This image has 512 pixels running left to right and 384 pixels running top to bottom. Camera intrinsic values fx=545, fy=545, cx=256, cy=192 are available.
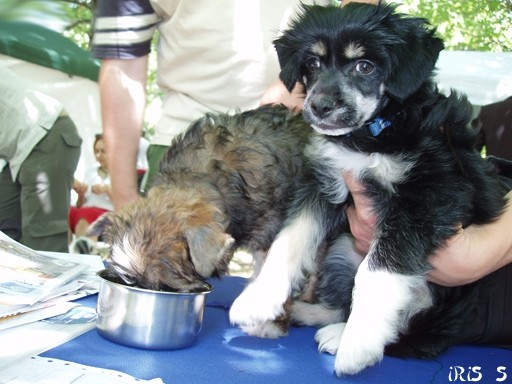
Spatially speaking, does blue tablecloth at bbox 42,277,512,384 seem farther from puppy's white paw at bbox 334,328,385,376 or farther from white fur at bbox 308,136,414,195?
white fur at bbox 308,136,414,195

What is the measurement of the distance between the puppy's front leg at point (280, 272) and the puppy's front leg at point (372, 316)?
1.03 ft

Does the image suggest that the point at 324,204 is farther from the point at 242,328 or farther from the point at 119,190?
the point at 119,190

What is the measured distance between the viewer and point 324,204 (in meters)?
2.45

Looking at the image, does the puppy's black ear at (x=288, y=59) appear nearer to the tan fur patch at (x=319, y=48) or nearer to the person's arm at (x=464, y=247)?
the tan fur patch at (x=319, y=48)

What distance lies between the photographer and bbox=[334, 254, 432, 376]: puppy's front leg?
1.87m

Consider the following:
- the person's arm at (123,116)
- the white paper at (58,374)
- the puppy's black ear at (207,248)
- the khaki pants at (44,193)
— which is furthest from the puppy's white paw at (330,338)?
the khaki pants at (44,193)

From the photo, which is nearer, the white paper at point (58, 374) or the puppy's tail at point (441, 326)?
the white paper at point (58, 374)

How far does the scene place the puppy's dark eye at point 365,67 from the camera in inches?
86.4

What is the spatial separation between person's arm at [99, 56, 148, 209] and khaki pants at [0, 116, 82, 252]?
72.5 inches

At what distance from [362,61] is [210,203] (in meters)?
0.84

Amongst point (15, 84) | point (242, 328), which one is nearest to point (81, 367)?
point (242, 328)

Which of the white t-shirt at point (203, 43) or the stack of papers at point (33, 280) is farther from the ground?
the white t-shirt at point (203, 43)

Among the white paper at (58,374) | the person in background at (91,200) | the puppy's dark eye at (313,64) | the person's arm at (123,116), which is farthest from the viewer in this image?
the person in background at (91,200)

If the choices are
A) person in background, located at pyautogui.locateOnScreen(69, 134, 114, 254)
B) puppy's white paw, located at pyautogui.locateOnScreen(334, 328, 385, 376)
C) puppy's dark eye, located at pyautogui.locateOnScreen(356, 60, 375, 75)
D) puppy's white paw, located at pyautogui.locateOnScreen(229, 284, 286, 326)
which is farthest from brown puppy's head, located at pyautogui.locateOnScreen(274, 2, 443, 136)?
person in background, located at pyautogui.locateOnScreen(69, 134, 114, 254)
